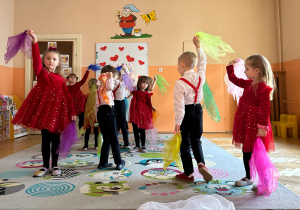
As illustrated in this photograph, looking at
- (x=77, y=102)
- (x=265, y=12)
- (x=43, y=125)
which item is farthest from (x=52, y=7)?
(x=265, y=12)

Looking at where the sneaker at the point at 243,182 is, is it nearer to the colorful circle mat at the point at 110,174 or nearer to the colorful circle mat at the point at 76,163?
the colorful circle mat at the point at 110,174

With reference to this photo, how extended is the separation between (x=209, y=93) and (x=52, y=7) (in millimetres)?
4913

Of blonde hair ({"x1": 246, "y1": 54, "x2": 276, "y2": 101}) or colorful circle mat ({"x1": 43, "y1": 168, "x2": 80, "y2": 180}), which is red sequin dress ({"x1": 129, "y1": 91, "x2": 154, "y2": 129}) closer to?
colorful circle mat ({"x1": 43, "y1": 168, "x2": 80, "y2": 180})

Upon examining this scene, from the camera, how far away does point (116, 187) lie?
1920mm

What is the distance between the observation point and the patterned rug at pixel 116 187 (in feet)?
5.24

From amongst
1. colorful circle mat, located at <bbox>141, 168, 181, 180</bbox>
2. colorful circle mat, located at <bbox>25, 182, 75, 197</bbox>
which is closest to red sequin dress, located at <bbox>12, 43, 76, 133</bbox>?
colorful circle mat, located at <bbox>25, 182, 75, 197</bbox>

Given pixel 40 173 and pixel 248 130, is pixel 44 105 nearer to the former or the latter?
pixel 40 173

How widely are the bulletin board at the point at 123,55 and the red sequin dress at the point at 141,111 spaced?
218cm

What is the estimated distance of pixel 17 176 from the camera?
2.27 metres

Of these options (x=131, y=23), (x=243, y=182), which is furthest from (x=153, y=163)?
(x=131, y=23)

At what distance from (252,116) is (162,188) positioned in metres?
0.98

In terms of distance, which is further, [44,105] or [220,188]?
[44,105]

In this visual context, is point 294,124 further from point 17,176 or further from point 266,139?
point 17,176

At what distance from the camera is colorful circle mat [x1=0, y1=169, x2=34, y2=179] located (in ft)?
7.43
